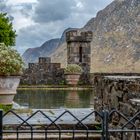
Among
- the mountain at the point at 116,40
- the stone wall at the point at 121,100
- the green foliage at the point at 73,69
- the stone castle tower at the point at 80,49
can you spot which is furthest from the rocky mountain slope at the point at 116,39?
the stone wall at the point at 121,100

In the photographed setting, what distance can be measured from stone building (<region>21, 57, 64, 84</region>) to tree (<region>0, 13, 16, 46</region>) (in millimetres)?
1512

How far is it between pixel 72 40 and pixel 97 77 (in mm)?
16401

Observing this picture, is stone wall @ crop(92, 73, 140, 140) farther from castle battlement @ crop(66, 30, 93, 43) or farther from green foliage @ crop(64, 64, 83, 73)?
castle battlement @ crop(66, 30, 93, 43)

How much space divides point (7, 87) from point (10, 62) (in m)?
0.54

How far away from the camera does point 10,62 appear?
930 centimetres

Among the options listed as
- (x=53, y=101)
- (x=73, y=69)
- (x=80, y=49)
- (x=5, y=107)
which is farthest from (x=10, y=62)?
(x=80, y=49)

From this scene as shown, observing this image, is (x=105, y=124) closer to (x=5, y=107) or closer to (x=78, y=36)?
(x=5, y=107)

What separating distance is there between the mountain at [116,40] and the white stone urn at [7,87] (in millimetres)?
75958

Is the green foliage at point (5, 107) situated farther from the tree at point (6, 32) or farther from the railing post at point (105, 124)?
the tree at point (6, 32)

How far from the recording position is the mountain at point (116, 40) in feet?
306

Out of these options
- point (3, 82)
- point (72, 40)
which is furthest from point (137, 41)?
point (3, 82)

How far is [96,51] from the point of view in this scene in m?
99.9

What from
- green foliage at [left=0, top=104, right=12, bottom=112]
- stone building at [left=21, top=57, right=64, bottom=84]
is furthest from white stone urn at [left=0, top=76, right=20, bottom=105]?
stone building at [left=21, top=57, right=64, bottom=84]

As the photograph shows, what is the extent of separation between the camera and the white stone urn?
31.2ft
